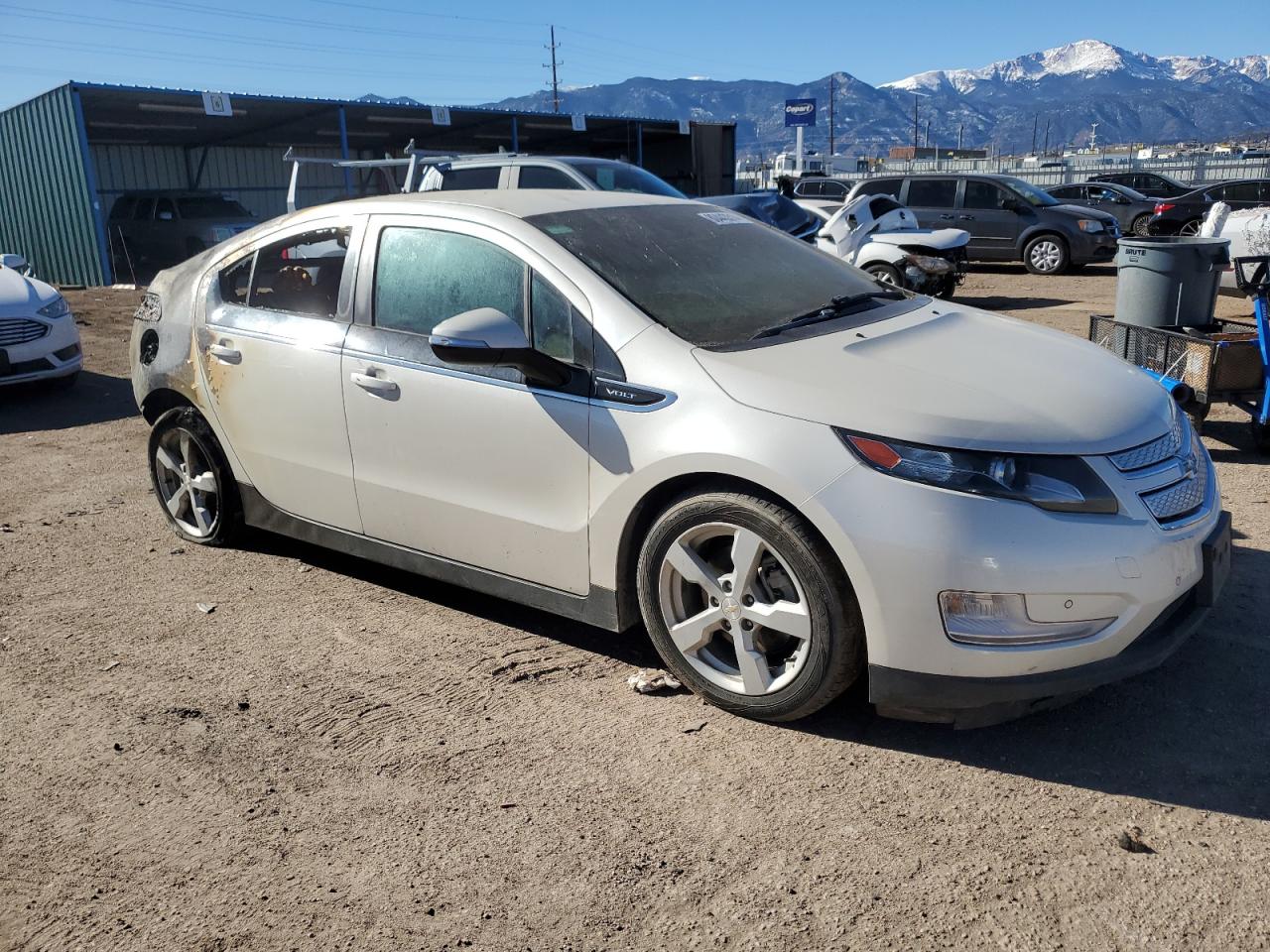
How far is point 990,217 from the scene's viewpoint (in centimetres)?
1823

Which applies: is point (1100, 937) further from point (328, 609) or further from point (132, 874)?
point (328, 609)

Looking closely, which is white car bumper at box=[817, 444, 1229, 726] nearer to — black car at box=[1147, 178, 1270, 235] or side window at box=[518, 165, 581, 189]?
side window at box=[518, 165, 581, 189]

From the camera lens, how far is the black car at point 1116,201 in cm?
2214

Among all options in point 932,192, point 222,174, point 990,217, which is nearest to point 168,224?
point 222,174

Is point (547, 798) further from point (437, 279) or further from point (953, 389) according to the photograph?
point (437, 279)

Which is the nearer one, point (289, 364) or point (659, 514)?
point (659, 514)

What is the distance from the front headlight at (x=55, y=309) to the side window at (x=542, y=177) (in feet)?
13.6

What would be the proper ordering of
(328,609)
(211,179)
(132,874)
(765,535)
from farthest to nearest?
(211,179)
(328,609)
(765,535)
(132,874)

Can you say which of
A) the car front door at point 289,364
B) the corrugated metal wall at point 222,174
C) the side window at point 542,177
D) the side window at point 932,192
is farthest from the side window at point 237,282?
the corrugated metal wall at point 222,174

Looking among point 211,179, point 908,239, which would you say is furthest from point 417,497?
point 211,179

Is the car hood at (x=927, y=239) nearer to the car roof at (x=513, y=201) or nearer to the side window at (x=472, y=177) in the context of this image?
the side window at (x=472, y=177)

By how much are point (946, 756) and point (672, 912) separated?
108 cm

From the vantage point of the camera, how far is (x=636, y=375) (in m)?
3.37

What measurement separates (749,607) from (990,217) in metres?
16.8
